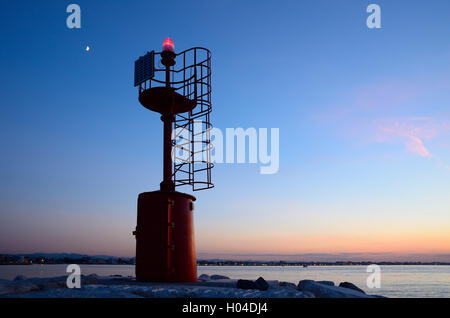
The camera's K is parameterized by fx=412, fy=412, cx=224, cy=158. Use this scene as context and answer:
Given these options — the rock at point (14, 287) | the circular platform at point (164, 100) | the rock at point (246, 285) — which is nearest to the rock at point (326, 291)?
the rock at point (246, 285)

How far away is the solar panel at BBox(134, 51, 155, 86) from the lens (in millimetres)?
16609

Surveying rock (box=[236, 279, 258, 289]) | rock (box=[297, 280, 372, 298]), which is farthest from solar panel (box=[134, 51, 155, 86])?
rock (box=[297, 280, 372, 298])

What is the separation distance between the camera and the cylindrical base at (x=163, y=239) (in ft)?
48.9

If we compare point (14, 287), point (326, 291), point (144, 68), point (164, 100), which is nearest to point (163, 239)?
point (14, 287)

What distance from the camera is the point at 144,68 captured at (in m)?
16.9

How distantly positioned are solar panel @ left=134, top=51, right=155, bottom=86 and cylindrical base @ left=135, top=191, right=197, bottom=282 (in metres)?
4.78

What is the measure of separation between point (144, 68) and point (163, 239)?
7001mm

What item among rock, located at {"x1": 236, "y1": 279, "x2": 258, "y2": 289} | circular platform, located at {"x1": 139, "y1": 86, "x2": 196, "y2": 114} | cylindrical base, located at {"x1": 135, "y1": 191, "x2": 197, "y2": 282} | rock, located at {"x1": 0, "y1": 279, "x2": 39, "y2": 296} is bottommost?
rock, located at {"x1": 236, "y1": 279, "x2": 258, "y2": 289}

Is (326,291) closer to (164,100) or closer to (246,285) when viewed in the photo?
(246,285)

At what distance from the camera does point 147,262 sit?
49.2ft

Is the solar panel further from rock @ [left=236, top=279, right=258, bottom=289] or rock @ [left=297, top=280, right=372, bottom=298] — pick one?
rock @ [left=297, top=280, right=372, bottom=298]
